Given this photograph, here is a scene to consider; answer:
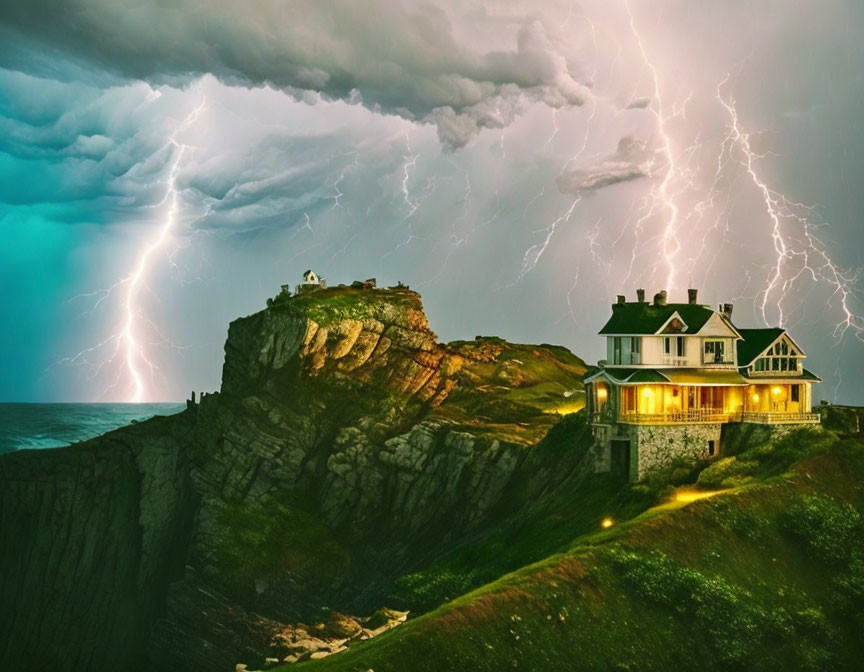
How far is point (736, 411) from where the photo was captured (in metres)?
80.4

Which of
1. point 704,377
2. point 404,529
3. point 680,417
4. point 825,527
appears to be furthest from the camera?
point 404,529

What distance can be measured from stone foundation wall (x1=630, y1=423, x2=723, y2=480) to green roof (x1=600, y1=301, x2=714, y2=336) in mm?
8380

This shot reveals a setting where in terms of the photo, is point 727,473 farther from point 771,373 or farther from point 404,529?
point 404,529

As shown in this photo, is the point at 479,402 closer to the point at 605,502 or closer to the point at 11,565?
the point at 605,502

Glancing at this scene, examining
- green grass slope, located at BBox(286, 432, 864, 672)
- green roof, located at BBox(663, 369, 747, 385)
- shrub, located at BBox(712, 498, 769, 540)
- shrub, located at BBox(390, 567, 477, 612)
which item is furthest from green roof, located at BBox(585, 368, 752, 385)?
shrub, located at BBox(390, 567, 477, 612)

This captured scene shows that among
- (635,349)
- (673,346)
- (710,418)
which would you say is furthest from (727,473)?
(635,349)

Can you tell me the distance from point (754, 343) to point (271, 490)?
55.8 m

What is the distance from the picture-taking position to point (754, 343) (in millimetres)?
83625

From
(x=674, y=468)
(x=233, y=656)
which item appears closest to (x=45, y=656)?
(x=233, y=656)

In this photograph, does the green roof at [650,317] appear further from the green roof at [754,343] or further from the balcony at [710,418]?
the balcony at [710,418]

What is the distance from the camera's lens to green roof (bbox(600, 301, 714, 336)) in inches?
3219

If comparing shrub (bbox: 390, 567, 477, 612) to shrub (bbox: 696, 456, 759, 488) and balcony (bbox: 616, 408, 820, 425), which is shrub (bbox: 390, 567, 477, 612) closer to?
balcony (bbox: 616, 408, 820, 425)

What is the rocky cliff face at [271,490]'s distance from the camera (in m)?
99.0

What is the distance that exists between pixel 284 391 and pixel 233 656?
119 ft
